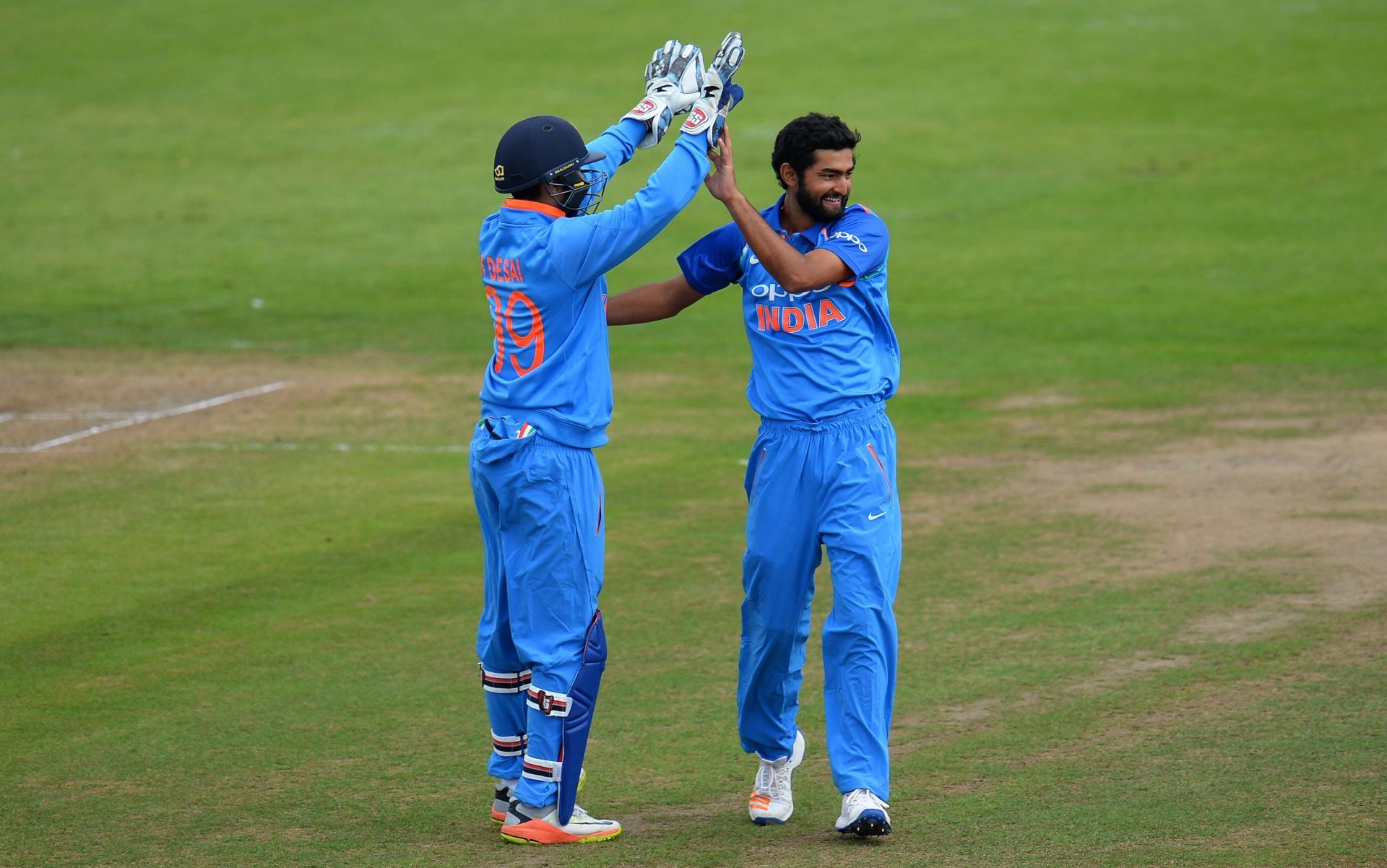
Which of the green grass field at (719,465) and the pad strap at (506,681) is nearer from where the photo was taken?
the pad strap at (506,681)

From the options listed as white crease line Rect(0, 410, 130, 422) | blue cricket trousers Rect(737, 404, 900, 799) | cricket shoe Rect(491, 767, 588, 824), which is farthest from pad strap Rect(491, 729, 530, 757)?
white crease line Rect(0, 410, 130, 422)

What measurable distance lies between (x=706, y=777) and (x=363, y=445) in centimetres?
694

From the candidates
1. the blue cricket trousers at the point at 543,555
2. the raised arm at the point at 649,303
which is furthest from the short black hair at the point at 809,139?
the blue cricket trousers at the point at 543,555

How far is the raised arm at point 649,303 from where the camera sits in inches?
248

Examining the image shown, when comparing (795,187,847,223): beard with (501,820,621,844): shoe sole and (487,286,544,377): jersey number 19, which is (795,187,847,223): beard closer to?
(487,286,544,377): jersey number 19

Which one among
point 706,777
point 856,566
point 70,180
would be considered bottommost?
point 706,777

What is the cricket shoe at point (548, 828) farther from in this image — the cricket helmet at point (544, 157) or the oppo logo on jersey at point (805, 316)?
the cricket helmet at point (544, 157)

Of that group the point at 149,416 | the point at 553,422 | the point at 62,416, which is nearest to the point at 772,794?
the point at 553,422

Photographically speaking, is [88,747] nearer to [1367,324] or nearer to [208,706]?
[208,706]

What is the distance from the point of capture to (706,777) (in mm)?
6371

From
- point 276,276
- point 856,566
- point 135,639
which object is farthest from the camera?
point 276,276

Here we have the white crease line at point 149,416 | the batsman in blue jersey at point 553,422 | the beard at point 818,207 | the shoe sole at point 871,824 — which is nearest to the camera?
the shoe sole at point 871,824

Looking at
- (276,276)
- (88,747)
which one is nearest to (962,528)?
(88,747)

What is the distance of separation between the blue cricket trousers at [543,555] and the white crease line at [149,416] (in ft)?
26.5
